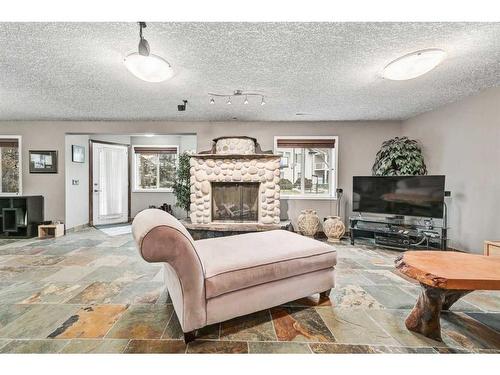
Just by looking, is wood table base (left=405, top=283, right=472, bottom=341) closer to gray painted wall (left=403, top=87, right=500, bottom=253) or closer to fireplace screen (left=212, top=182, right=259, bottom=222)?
gray painted wall (left=403, top=87, right=500, bottom=253)

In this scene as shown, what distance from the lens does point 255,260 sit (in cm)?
158

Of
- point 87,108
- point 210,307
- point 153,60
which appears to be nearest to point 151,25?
point 153,60

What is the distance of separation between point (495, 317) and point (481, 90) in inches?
112

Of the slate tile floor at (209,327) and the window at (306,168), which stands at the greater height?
the window at (306,168)

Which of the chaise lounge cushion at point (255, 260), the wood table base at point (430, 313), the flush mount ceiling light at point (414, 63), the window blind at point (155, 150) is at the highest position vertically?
the flush mount ceiling light at point (414, 63)

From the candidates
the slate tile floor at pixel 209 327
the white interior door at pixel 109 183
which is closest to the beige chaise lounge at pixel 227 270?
the slate tile floor at pixel 209 327

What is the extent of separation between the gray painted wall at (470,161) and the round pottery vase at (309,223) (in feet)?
6.64

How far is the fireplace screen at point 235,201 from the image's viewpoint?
172 inches

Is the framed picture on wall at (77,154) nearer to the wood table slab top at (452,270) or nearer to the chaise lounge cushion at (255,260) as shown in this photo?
the chaise lounge cushion at (255,260)

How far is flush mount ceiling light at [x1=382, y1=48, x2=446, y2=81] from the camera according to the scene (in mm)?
1966

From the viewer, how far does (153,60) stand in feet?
6.25

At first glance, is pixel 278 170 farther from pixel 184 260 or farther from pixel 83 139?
pixel 83 139

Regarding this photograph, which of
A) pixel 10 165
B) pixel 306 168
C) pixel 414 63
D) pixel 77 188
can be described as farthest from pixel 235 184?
pixel 10 165

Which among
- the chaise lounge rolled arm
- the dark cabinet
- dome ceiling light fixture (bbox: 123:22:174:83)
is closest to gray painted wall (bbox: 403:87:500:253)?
the chaise lounge rolled arm
